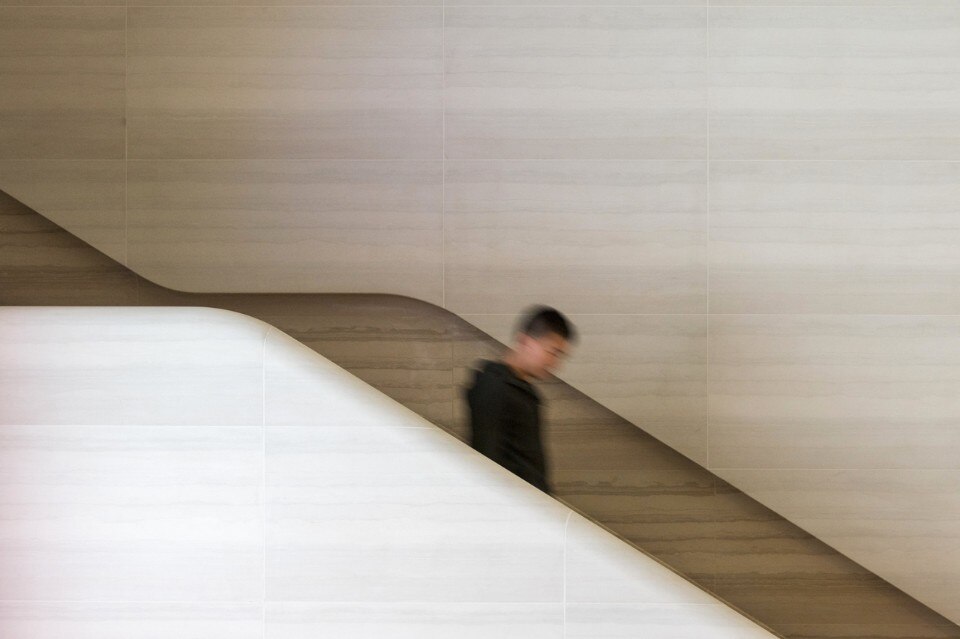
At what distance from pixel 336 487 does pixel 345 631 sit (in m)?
0.29

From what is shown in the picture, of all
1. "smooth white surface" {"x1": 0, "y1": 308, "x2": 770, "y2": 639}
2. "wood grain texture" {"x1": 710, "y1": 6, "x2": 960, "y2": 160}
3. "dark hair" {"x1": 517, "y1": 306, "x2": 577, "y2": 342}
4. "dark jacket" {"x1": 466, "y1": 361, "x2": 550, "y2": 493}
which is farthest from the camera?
"wood grain texture" {"x1": 710, "y1": 6, "x2": 960, "y2": 160}

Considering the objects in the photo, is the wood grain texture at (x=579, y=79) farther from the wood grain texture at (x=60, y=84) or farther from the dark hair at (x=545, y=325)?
the wood grain texture at (x=60, y=84)

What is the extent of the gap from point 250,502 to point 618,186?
1.65 m

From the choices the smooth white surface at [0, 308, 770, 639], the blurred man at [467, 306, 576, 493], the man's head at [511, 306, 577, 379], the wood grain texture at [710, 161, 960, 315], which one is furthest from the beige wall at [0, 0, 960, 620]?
the smooth white surface at [0, 308, 770, 639]

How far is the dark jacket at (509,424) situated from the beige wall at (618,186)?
865mm

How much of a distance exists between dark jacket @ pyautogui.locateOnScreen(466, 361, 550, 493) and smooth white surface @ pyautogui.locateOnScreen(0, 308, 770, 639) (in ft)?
0.70

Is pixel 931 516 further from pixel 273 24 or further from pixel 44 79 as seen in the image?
pixel 44 79

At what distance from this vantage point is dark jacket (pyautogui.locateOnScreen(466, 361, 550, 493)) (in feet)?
5.66

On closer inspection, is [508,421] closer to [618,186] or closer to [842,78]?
[618,186]

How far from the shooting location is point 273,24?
2.61 metres

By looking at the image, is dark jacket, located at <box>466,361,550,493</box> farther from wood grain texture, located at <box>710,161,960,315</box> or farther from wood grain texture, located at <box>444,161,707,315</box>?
wood grain texture, located at <box>710,161,960,315</box>

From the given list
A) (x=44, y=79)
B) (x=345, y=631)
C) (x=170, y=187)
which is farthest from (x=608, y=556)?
(x=44, y=79)

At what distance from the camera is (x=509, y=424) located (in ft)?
5.70

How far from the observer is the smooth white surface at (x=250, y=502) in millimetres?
1506
